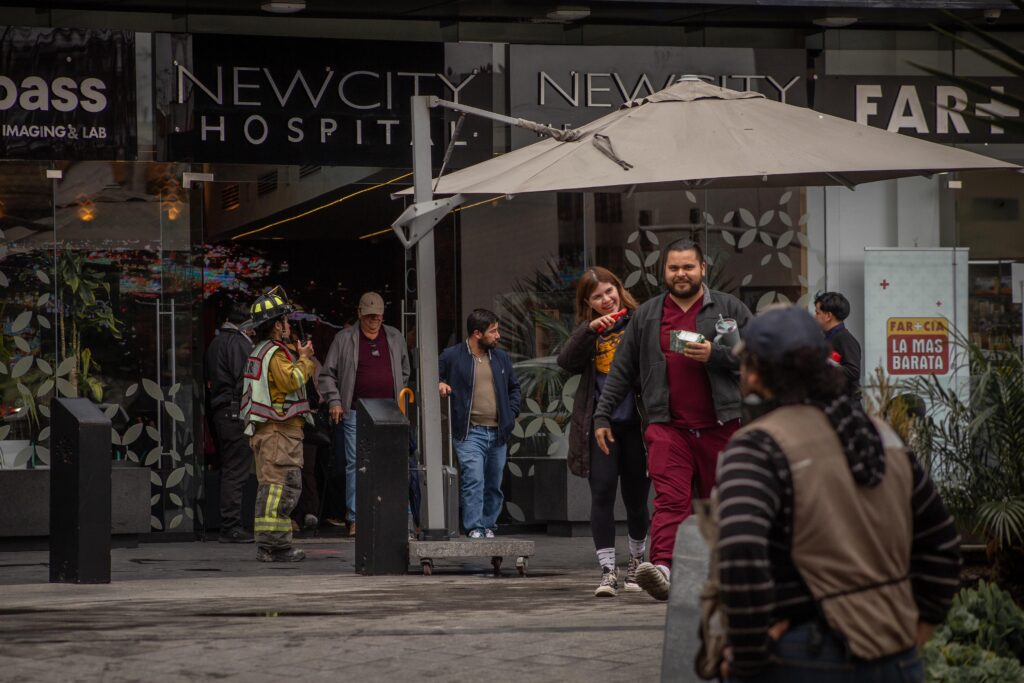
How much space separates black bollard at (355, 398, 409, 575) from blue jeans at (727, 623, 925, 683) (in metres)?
7.41

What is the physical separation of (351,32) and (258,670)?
861cm

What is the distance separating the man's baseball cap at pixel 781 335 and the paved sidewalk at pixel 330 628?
3092mm

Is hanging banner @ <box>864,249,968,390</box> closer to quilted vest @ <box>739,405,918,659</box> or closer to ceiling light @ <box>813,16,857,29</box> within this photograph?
ceiling light @ <box>813,16,857,29</box>

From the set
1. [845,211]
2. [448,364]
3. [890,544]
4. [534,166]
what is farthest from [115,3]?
[890,544]

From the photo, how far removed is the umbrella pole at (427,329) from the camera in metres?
10.4

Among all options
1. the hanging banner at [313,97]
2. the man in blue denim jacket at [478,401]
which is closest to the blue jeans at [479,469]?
the man in blue denim jacket at [478,401]

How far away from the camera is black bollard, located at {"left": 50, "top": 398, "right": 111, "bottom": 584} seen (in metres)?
10.2

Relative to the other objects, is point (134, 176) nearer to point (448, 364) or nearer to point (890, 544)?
point (448, 364)

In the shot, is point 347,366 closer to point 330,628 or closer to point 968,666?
point 330,628

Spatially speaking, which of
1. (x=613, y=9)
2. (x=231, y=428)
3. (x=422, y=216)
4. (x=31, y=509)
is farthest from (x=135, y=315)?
(x=613, y=9)

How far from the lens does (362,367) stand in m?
13.8

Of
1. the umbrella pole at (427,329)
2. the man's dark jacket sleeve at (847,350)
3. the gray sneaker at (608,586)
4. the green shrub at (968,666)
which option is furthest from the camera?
the man's dark jacket sleeve at (847,350)

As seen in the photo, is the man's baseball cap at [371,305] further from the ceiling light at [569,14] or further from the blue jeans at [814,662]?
the blue jeans at [814,662]

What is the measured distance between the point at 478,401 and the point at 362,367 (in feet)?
3.87
